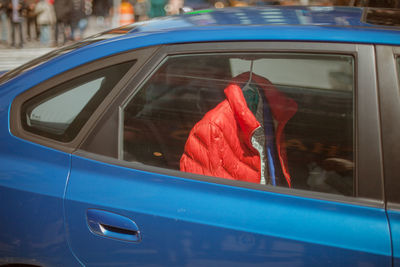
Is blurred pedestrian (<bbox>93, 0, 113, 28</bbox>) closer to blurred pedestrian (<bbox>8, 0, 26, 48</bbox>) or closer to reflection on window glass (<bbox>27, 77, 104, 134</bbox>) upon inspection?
blurred pedestrian (<bbox>8, 0, 26, 48</bbox>)

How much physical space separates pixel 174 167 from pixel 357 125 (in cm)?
70

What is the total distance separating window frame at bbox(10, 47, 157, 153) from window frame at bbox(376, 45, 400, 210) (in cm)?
83

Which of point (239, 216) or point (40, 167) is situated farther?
point (40, 167)

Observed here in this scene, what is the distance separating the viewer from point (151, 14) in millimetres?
10000

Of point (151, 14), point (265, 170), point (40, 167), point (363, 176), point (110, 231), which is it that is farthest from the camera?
point (151, 14)

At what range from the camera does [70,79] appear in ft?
5.90

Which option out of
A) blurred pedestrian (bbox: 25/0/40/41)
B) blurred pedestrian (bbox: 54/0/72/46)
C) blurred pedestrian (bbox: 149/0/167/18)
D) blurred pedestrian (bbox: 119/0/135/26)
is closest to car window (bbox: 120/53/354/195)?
blurred pedestrian (bbox: 149/0/167/18)

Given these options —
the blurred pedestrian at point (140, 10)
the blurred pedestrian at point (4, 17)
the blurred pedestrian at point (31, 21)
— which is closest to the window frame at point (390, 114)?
the blurred pedestrian at point (31, 21)

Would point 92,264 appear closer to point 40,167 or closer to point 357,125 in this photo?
point 40,167

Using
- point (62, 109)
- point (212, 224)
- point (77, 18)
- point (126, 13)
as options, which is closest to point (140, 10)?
point (126, 13)

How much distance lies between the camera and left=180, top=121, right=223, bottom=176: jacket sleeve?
5.94ft

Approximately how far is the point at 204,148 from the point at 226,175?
0.14 metres

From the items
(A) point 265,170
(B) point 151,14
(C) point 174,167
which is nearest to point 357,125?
(A) point 265,170

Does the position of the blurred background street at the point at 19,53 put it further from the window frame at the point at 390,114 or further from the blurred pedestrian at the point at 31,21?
the window frame at the point at 390,114
